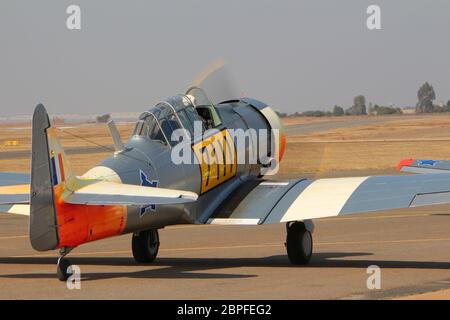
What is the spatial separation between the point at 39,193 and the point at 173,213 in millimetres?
3191

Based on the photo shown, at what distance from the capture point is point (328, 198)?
1634 centimetres

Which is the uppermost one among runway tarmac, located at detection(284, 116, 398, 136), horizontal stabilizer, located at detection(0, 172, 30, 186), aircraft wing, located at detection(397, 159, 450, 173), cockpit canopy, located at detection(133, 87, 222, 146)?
cockpit canopy, located at detection(133, 87, 222, 146)

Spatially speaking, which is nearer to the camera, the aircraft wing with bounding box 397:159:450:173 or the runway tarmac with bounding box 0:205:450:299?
the runway tarmac with bounding box 0:205:450:299

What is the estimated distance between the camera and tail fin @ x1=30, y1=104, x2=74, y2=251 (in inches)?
526

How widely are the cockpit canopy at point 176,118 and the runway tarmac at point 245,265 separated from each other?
6.89ft

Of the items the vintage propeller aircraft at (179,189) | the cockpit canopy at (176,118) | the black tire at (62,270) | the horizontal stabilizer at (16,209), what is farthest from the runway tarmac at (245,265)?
the cockpit canopy at (176,118)

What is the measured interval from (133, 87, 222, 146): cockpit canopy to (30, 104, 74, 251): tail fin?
3114 mm

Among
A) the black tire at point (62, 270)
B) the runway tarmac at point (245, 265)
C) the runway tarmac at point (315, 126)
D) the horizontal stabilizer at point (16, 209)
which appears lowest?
the runway tarmac at point (315, 126)

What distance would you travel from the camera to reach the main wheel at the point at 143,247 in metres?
17.5

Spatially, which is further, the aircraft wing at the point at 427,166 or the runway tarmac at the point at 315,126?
the runway tarmac at the point at 315,126

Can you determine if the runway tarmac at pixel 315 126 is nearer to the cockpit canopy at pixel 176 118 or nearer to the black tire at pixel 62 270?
the cockpit canopy at pixel 176 118

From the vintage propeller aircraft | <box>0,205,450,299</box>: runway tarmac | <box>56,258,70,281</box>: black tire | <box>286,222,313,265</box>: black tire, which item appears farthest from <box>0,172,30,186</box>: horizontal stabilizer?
<box>286,222,313,265</box>: black tire

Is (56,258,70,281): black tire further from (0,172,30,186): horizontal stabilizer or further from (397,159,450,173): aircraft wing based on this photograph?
(397,159,450,173): aircraft wing
